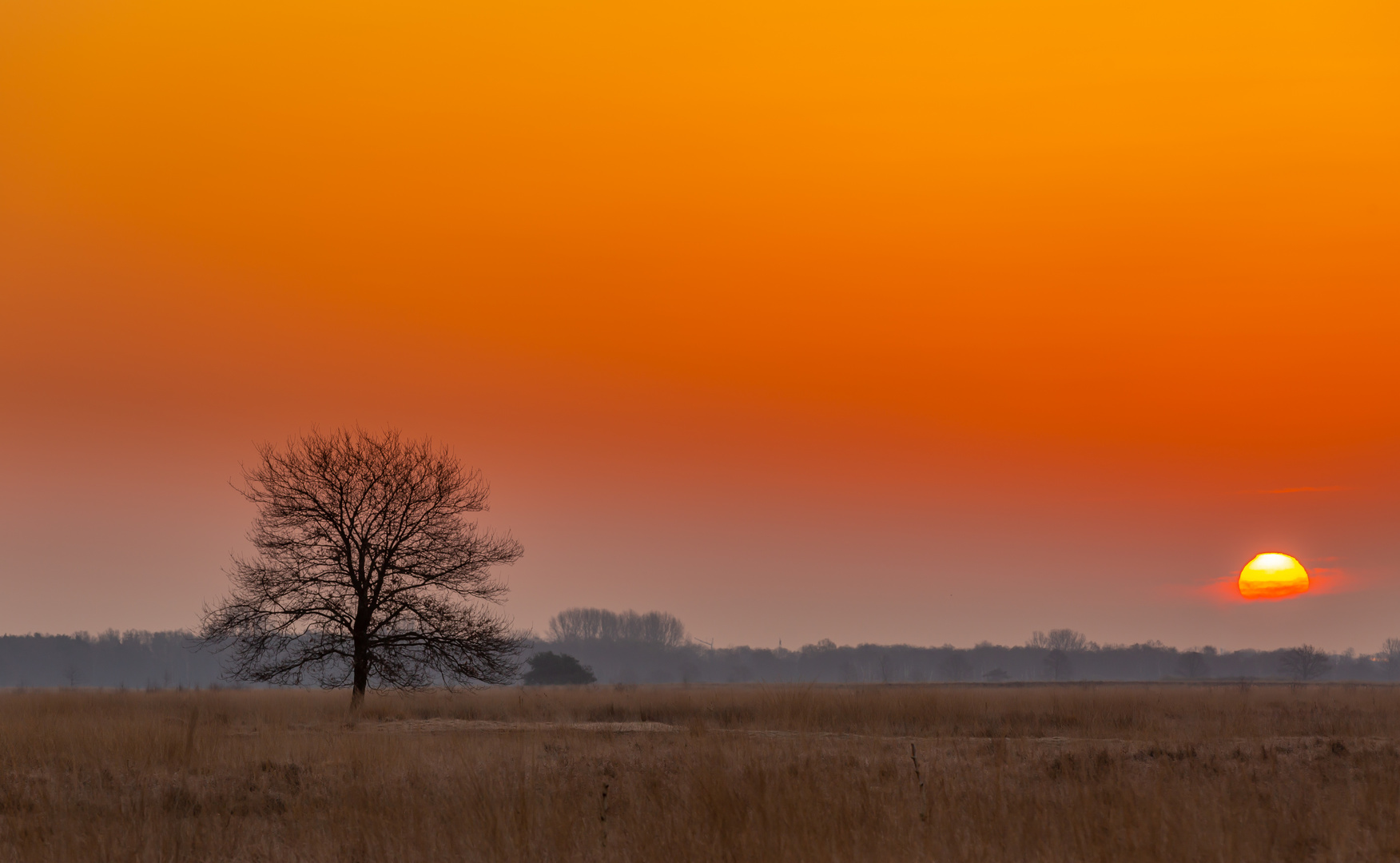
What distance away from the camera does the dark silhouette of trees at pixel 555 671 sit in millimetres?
95875

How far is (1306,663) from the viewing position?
14650cm

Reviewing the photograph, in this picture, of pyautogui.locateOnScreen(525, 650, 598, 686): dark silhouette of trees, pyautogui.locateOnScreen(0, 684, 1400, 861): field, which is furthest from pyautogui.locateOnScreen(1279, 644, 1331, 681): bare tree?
pyautogui.locateOnScreen(0, 684, 1400, 861): field

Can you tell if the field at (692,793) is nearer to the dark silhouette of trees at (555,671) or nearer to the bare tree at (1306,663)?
the dark silhouette of trees at (555,671)

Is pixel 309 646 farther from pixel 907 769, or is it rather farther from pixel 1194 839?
pixel 1194 839

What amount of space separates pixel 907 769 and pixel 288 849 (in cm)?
857

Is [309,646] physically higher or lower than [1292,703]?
higher

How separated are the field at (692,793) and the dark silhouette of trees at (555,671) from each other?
233 feet

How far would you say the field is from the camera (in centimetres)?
993

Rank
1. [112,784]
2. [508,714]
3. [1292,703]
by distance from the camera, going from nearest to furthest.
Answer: [112,784], [508,714], [1292,703]

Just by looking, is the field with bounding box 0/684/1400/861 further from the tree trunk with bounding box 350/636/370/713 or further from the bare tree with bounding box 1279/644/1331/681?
the bare tree with bounding box 1279/644/1331/681

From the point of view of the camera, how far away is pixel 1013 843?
31.9 feet

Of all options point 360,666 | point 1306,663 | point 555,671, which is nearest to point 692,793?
point 360,666

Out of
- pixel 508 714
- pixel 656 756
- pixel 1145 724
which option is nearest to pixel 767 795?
pixel 656 756

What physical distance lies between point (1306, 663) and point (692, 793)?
161 meters
